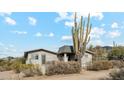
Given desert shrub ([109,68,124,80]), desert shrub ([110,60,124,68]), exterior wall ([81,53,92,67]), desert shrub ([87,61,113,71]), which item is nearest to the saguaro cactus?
exterior wall ([81,53,92,67])

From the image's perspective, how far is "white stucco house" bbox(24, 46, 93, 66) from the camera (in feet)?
24.7

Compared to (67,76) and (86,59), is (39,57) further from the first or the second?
(86,59)

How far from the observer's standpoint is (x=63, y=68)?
7.98 meters

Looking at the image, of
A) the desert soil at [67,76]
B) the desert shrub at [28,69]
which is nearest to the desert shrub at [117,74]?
the desert soil at [67,76]

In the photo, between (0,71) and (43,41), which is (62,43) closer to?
(43,41)

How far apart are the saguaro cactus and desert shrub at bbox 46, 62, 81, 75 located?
0.68 feet

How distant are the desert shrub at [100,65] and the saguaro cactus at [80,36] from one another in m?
0.33

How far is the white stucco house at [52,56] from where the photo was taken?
7523 mm

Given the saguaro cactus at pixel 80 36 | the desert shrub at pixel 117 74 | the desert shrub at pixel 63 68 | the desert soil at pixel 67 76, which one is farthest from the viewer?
the desert shrub at pixel 63 68

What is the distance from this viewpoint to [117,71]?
729cm

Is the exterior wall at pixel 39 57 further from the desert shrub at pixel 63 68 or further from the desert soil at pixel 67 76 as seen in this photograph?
the desert soil at pixel 67 76
